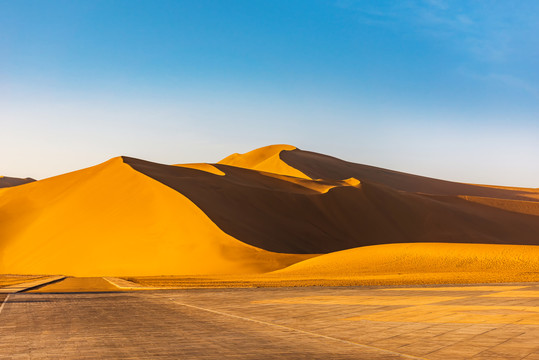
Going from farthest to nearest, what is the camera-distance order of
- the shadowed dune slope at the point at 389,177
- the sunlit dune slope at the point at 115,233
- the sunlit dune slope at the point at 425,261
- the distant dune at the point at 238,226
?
the shadowed dune slope at the point at 389,177, the sunlit dune slope at the point at 115,233, the distant dune at the point at 238,226, the sunlit dune slope at the point at 425,261

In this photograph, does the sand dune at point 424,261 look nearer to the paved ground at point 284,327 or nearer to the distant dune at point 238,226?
the distant dune at point 238,226

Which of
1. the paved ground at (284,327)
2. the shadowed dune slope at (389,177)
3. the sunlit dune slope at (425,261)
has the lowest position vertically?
the sunlit dune slope at (425,261)

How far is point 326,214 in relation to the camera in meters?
75.4

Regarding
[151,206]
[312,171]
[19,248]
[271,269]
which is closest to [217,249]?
[271,269]

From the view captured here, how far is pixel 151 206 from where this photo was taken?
62.7m

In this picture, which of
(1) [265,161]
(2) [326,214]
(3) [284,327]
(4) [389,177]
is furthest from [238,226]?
(4) [389,177]

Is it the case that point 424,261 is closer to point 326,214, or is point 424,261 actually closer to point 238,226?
point 238,226

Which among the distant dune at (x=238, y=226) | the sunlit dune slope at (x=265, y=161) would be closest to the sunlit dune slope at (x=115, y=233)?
the distant dune at (x=238, y=226)

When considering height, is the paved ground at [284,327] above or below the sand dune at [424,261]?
above

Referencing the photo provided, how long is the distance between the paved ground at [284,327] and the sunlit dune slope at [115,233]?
26.7 metres

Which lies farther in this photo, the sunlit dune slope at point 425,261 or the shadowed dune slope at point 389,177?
the shadowed dune slope at point 389,177

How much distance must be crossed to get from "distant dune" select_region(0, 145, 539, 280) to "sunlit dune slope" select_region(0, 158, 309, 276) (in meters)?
0.15

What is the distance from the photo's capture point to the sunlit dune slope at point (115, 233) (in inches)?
1928

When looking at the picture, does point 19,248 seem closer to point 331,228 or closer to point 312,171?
point 331,228
